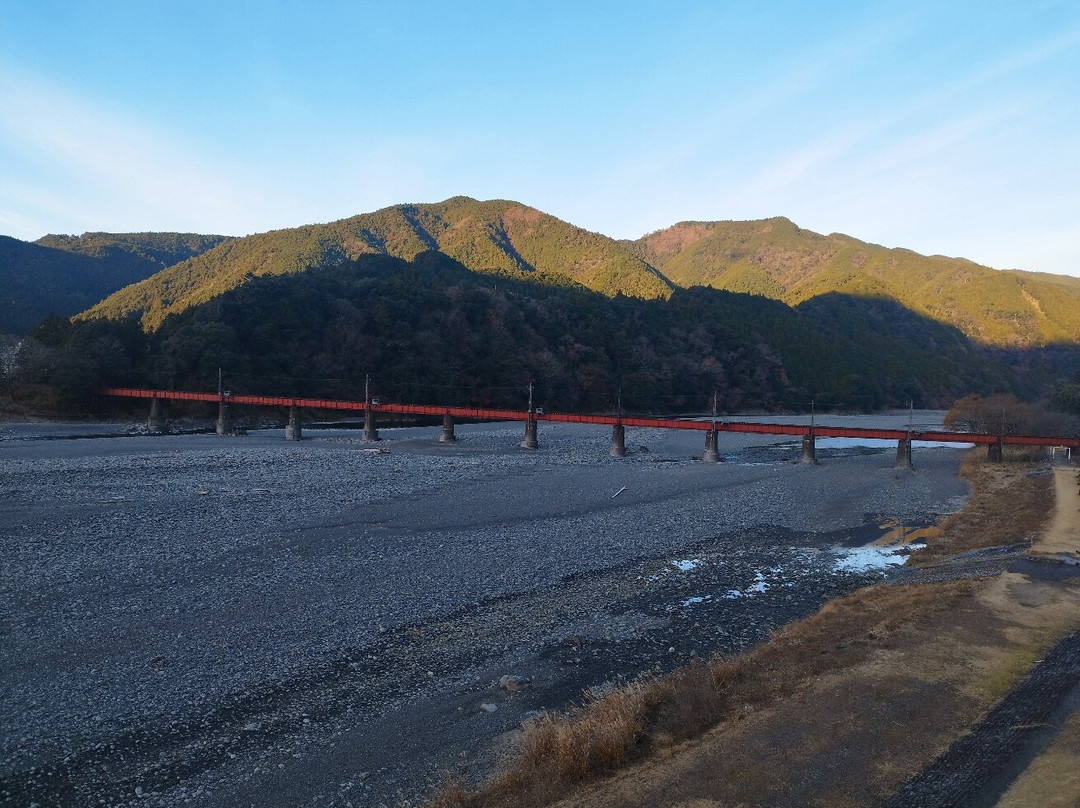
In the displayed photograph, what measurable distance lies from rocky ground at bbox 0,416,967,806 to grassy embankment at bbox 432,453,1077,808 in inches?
52.2

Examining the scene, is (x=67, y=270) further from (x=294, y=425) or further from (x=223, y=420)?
(x=294, y=425)

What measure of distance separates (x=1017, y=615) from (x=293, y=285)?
7340 centimetres

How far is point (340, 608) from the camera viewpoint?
12.3 meters

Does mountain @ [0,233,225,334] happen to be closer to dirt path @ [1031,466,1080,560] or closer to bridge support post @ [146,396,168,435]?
bridge support post @ [146,396,168,435]

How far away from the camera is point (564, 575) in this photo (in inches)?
591

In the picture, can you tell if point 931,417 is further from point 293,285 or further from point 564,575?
point 564,575

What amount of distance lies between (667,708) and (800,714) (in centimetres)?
144

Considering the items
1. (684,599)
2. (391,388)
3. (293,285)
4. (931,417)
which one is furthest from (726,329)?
(684,599)

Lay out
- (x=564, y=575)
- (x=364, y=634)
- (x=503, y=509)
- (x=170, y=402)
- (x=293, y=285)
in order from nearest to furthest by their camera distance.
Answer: (x=364, y=634) < (x=564, y=575) < (x=503, y=509) < (x=170, y=402) < (x=293, y=285)

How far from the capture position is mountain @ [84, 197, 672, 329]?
9475 cm

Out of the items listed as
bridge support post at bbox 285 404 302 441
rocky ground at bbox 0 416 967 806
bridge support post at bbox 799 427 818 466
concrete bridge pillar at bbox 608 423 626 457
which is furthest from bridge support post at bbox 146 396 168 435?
bridge support post at bbox 799 427 818 466

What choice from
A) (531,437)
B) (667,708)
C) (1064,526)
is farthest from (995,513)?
(531,437)

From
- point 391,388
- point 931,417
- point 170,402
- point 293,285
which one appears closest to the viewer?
point 170,402

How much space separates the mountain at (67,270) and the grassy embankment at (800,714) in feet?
287
